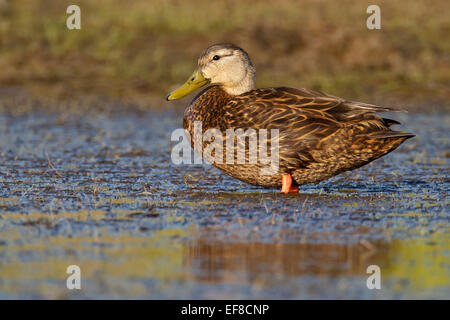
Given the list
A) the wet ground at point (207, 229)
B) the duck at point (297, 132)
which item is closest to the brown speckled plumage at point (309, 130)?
the duck at point (297, 132)

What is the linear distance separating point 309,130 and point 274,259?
209 centimetres

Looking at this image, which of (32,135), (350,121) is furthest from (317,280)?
(32,135)

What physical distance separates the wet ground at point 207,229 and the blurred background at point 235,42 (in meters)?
4.55

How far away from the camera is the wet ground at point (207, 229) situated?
4508 mm

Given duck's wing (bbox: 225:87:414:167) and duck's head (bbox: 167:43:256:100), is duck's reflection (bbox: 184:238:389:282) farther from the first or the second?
duck's head (bbox: 167:43:256:100)

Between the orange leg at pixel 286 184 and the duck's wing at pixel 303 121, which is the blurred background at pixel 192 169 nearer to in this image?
the orange leg at pixel 286 184

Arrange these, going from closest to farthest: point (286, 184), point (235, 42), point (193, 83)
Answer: point (286, 184)
point (193, 83)
point (235, 42)

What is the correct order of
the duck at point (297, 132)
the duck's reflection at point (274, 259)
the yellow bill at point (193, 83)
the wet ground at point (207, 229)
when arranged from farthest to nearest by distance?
the yellow bill at point (193, 83) → the duck at point (297, 132) → the duck's reflection at point (274, 259) → the wet ground at point (207, 229)

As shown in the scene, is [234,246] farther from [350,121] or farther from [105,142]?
[105,142]

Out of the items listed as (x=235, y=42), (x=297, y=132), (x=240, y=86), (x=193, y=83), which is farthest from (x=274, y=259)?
(x=235, y=42)

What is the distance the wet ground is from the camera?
14.8 feet

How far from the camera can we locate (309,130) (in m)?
6.86

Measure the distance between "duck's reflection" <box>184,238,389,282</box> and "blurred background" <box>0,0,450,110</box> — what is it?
26.3ft

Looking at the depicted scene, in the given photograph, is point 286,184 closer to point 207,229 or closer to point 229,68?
point 229,68
